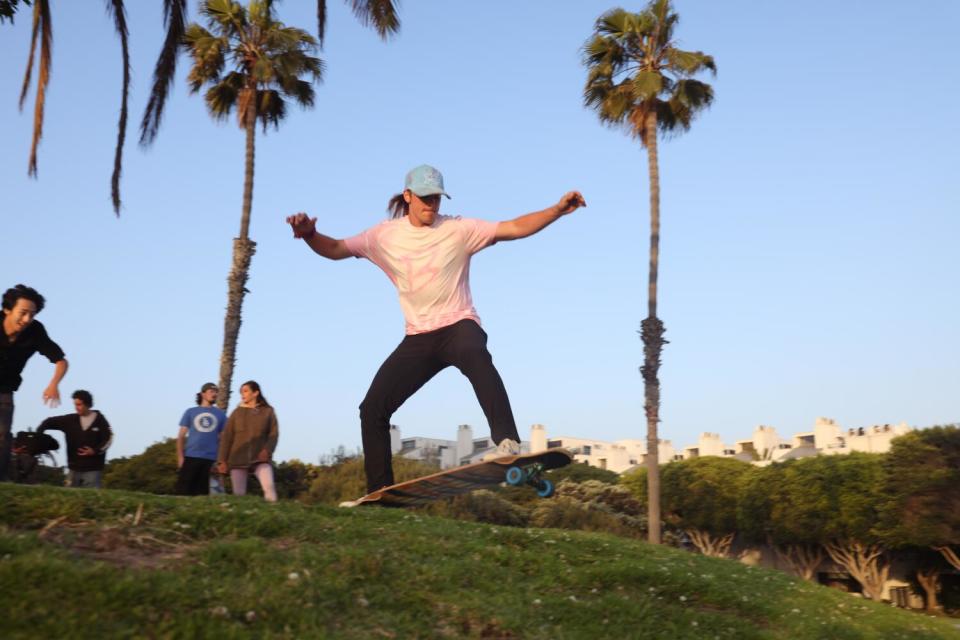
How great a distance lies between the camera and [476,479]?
27.8 ft

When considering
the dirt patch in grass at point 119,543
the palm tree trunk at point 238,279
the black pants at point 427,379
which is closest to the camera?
the dirt patch in grass at point 119,543

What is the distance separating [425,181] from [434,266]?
774 millimetres

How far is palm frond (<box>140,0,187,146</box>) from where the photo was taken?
1142 cm

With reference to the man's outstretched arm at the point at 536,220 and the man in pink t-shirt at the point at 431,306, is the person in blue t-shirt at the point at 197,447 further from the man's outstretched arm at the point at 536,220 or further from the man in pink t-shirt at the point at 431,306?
the man's outstretched arm at the point at 536,220

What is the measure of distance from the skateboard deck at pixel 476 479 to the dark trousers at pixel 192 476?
3657 millimetres

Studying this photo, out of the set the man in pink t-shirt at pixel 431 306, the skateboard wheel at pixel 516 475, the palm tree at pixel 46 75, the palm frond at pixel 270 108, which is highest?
the palm frond at pixel 270 108

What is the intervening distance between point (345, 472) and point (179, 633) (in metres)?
30.6

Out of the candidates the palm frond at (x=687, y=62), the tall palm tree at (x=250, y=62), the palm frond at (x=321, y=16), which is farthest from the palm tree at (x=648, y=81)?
the palm frond at (x=321, y=16)

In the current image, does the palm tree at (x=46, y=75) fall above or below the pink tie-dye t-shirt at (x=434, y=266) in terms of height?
above

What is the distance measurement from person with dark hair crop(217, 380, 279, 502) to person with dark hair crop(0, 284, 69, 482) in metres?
3.25

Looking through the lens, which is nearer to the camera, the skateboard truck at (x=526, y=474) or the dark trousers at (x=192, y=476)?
the skateboard truck at (x=526, y=474)

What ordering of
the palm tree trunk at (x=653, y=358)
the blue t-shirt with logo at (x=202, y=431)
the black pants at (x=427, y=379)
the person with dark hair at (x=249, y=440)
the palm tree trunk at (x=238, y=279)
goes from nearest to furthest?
1. the black pants at (x=427, y=379)
2. the person with dark hair at (x=249, y=440)
3. the blue t-shirt with logo at (x=202, y=431)
4. the palm tree trunk at (x=238, y=279)
5. the palm tree trunk at (x=653, y=358)

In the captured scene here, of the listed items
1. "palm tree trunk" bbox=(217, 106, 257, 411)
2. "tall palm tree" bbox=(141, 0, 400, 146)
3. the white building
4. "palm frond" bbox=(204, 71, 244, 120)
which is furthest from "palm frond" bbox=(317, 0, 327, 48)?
the white building

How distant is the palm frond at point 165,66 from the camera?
37.5 ft
